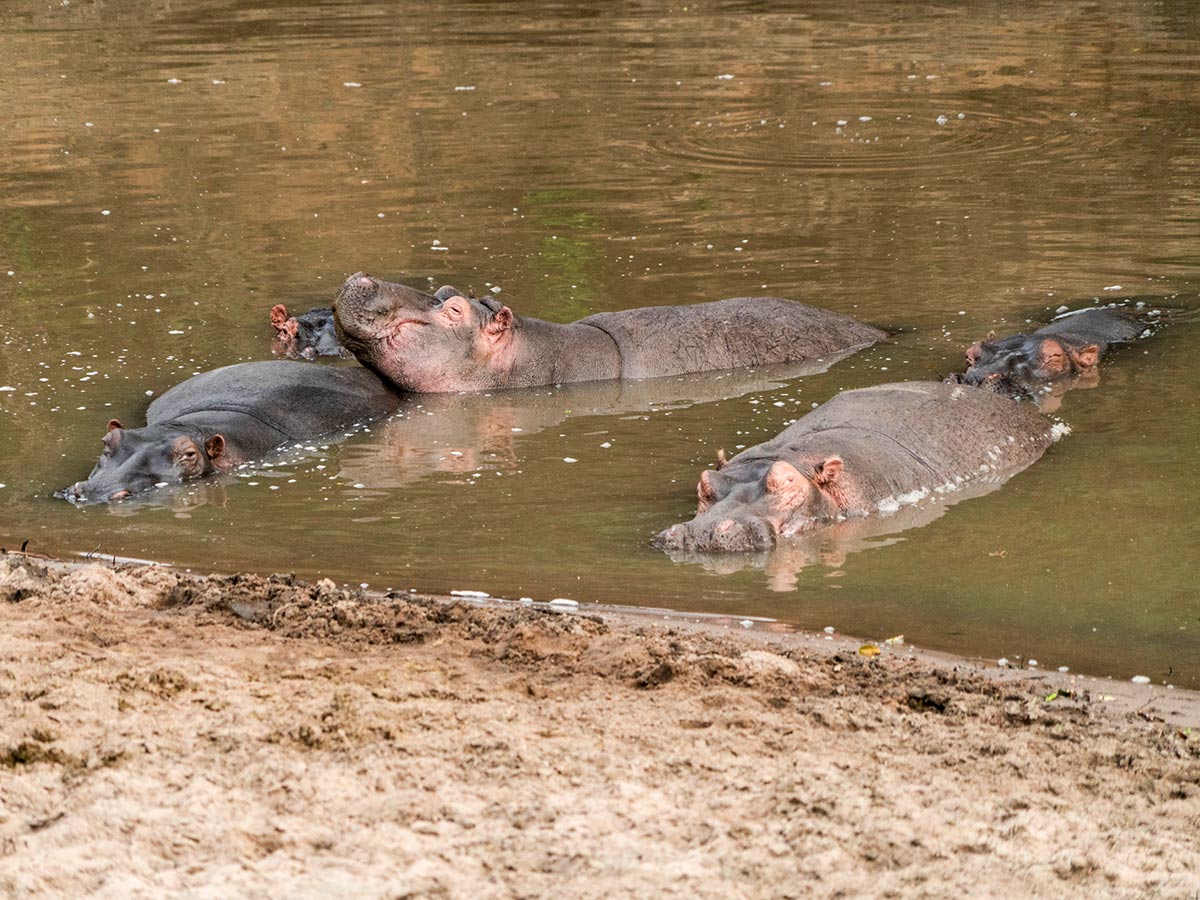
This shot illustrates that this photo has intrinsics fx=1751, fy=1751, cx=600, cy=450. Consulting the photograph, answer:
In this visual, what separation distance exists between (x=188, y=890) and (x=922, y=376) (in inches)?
254

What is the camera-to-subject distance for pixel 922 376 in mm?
9344

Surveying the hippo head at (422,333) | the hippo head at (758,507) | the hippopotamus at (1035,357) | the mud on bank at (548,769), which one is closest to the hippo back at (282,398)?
the hippo head at (422,333)

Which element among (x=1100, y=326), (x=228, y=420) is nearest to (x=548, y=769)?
(x=228, y=420)

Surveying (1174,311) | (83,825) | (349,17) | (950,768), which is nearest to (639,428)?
(1174,311)

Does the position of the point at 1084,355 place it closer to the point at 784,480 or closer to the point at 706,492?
the point at 784,480

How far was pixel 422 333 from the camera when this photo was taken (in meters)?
9.65

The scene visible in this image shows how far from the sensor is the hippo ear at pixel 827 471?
6.94 metres

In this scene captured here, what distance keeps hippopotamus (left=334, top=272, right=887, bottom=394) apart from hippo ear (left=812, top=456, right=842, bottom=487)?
291cm

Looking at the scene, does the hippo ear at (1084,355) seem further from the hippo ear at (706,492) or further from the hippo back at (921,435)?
the hippo ear at (706,492)

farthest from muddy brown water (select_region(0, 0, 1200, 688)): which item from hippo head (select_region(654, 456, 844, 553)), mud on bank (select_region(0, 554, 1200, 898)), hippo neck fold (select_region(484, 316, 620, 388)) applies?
mud on bank (select_region(0, 554, 1200, 898))

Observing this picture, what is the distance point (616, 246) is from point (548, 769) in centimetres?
875

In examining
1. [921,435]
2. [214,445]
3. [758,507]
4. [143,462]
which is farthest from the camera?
[214,445]

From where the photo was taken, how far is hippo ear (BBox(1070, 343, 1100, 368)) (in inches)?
359

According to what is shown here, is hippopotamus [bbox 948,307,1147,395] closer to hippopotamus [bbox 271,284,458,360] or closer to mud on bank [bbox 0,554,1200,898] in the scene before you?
hippopotamus [bbox 271,284,458,360]
